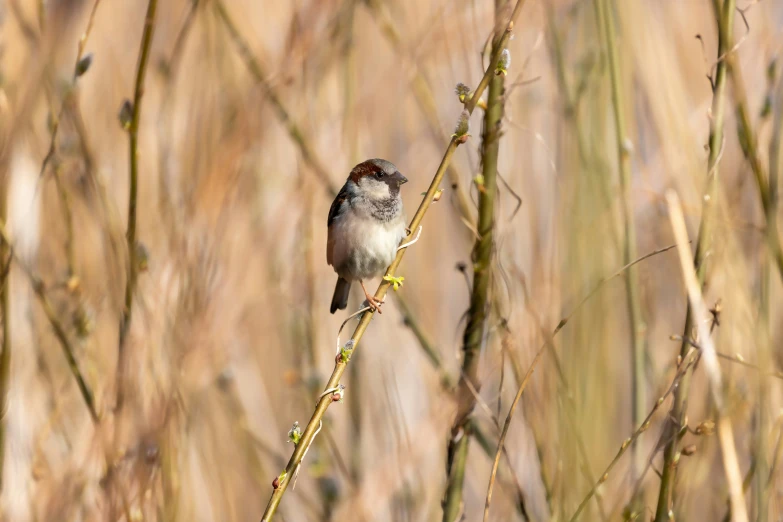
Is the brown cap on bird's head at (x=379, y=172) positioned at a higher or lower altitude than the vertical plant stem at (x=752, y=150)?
higher

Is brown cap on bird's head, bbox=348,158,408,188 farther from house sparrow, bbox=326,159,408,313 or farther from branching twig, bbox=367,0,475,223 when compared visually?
branching twig, bbox=367,0,475,223

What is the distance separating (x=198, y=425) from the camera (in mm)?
2662

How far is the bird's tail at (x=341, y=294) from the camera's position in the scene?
2717mm

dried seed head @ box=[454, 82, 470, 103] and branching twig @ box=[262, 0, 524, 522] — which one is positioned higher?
dried seed head @ box=[454, 82, 470, 103]

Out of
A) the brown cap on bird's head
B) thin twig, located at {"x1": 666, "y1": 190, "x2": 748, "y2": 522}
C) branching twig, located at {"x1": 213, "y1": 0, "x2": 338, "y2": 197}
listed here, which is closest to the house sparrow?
the brown cap on bird's head

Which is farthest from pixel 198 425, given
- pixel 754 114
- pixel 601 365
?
pixel 754 114

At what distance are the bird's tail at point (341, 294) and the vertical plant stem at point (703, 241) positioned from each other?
147 cm

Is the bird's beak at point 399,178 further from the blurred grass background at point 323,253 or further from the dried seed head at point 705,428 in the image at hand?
the dried seed head at point 705,428

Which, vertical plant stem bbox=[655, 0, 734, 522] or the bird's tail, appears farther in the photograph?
the bird's tail

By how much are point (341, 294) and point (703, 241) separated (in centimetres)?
156

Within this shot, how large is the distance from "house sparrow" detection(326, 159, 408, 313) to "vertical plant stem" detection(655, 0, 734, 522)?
1.04 metres

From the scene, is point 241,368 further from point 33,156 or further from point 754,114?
point 754,114

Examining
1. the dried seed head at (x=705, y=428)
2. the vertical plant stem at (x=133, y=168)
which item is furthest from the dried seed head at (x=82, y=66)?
the dried seed head at (x=705, y=428)

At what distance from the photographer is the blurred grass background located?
4.86 feet
